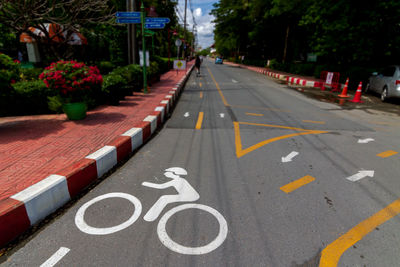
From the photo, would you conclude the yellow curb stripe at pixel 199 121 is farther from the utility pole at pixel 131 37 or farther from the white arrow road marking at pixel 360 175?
the utility pole at pixel 131 37

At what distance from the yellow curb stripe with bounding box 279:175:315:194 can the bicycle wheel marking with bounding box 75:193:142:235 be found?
6.63ft

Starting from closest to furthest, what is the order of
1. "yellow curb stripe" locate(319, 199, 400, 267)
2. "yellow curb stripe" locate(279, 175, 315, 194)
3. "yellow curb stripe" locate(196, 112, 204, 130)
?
1. "yellow curb stripe" locate(319, 199, 400, 267)
2. "yellow curb stripe" locate(279, 175, 315, 194)
3. "yellow curb stripe" locate(196, 112, 204, 130)

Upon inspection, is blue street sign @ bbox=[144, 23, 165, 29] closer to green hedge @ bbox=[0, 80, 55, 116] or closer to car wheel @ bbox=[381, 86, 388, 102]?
green hedge @ bbox=[0, 80, 55, 116]

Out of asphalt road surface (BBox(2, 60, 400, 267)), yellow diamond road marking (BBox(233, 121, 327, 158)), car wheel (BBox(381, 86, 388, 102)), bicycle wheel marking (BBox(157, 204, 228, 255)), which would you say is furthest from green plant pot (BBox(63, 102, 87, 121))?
car wheel (BBox(381, 86, 388, 102))

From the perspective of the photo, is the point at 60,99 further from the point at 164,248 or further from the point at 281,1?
the point at 281,1

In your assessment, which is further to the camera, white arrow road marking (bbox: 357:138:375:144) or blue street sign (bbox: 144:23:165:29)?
blue street sign (bbox: 144:23:165:29)

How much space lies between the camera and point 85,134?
16.3 feet

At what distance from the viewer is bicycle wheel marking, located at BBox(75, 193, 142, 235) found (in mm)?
2455

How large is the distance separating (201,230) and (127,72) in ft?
30.5

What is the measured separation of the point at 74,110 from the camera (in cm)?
587

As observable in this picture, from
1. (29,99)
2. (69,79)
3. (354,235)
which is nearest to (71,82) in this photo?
(69,79)

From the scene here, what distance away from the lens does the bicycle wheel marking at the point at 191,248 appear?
7.32 ft

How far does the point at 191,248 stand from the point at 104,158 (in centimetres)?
Result: 217

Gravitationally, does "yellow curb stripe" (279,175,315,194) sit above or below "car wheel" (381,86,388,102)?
below
